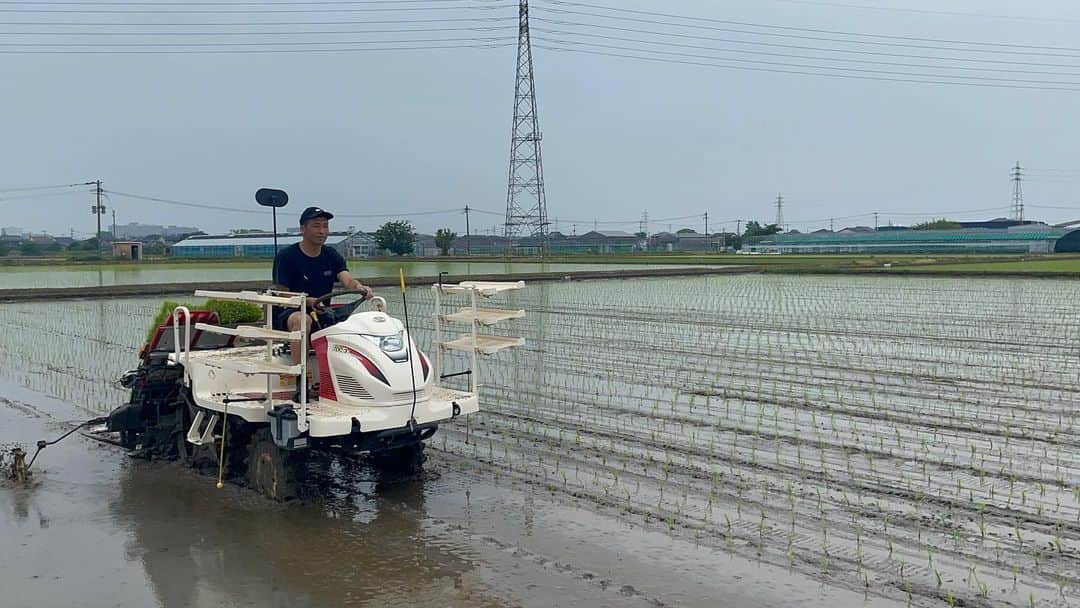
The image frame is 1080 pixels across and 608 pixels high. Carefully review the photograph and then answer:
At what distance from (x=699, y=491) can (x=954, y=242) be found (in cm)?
8424

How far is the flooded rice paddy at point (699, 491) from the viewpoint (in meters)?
5.24

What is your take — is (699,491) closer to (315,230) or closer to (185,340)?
(315,230)

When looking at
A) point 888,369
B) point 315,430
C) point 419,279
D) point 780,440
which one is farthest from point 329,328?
point 419,279

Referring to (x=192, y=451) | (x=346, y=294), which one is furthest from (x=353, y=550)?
(x=192, y=451)

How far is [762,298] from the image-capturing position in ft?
88.2

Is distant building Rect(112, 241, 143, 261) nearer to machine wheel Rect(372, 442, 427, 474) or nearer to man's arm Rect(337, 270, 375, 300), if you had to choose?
man's arm Rect(337, 270, 375, 300)

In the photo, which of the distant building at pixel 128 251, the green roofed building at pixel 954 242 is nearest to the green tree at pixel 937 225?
the green roofed building at pixel 954 242

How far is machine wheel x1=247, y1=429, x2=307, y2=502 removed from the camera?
22.3 ft

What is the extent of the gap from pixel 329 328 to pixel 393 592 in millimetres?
2230

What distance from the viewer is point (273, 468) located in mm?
6906

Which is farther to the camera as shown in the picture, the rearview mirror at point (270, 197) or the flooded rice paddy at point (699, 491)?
the rearview mirror at point (270, 197)

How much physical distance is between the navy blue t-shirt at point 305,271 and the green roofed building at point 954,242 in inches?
2856

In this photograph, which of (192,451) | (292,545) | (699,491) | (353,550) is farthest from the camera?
(192,451)

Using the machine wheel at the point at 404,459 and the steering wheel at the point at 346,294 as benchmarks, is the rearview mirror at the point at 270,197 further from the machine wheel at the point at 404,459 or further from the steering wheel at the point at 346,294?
the machine wheel at the point at 404,459
